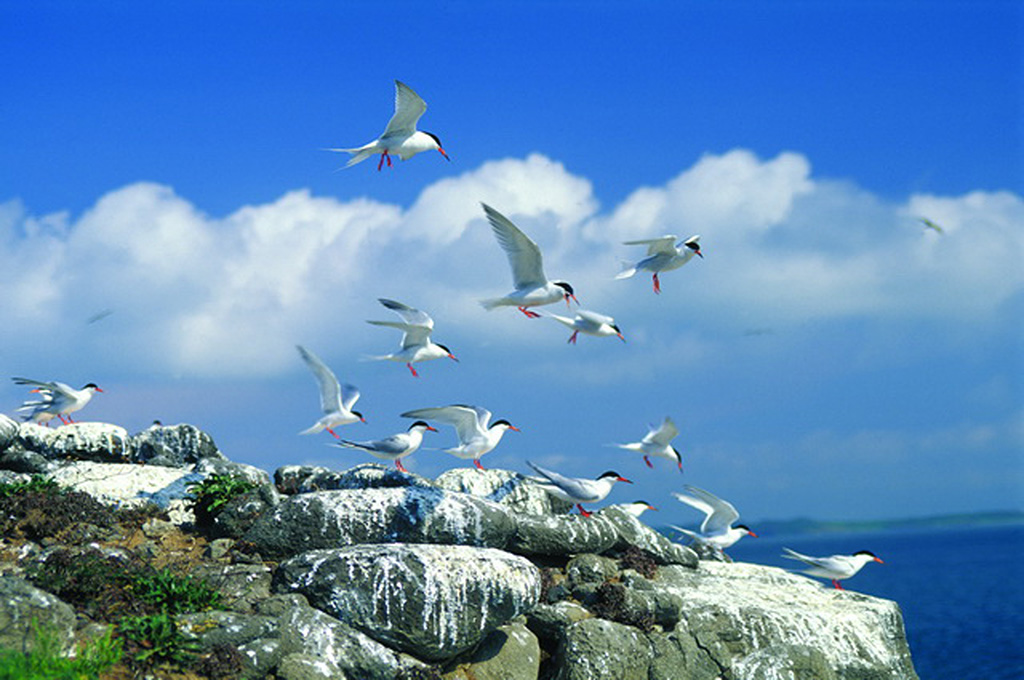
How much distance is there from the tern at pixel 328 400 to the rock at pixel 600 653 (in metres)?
5.75

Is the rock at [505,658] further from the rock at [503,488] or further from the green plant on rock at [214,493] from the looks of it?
the green plant on rock at [214,493]

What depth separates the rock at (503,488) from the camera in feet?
58.4

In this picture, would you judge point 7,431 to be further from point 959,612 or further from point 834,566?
point 959,612

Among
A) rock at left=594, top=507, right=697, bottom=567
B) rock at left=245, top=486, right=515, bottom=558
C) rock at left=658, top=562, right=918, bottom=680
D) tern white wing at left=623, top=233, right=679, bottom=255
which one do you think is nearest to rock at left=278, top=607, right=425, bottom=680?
rock at left=245, top=486, right=515, bottom=558

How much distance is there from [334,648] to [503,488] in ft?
19.3

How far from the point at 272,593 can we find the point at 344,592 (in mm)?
1147

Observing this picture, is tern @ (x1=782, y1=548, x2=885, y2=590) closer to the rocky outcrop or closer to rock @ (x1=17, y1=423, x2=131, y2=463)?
the rocky outcrop

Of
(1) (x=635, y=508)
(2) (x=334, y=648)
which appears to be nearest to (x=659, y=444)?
(1) (x=635, y=508)

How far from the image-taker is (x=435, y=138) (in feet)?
61.4

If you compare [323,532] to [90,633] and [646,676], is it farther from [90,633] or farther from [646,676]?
[646,676]

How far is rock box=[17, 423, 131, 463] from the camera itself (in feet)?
69.8

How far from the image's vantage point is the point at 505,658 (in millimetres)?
14375

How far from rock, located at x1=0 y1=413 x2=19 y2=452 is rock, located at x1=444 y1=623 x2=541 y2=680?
11665mm

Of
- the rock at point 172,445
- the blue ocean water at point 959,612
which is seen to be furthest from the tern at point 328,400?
the blue ocean water at point 959,612
